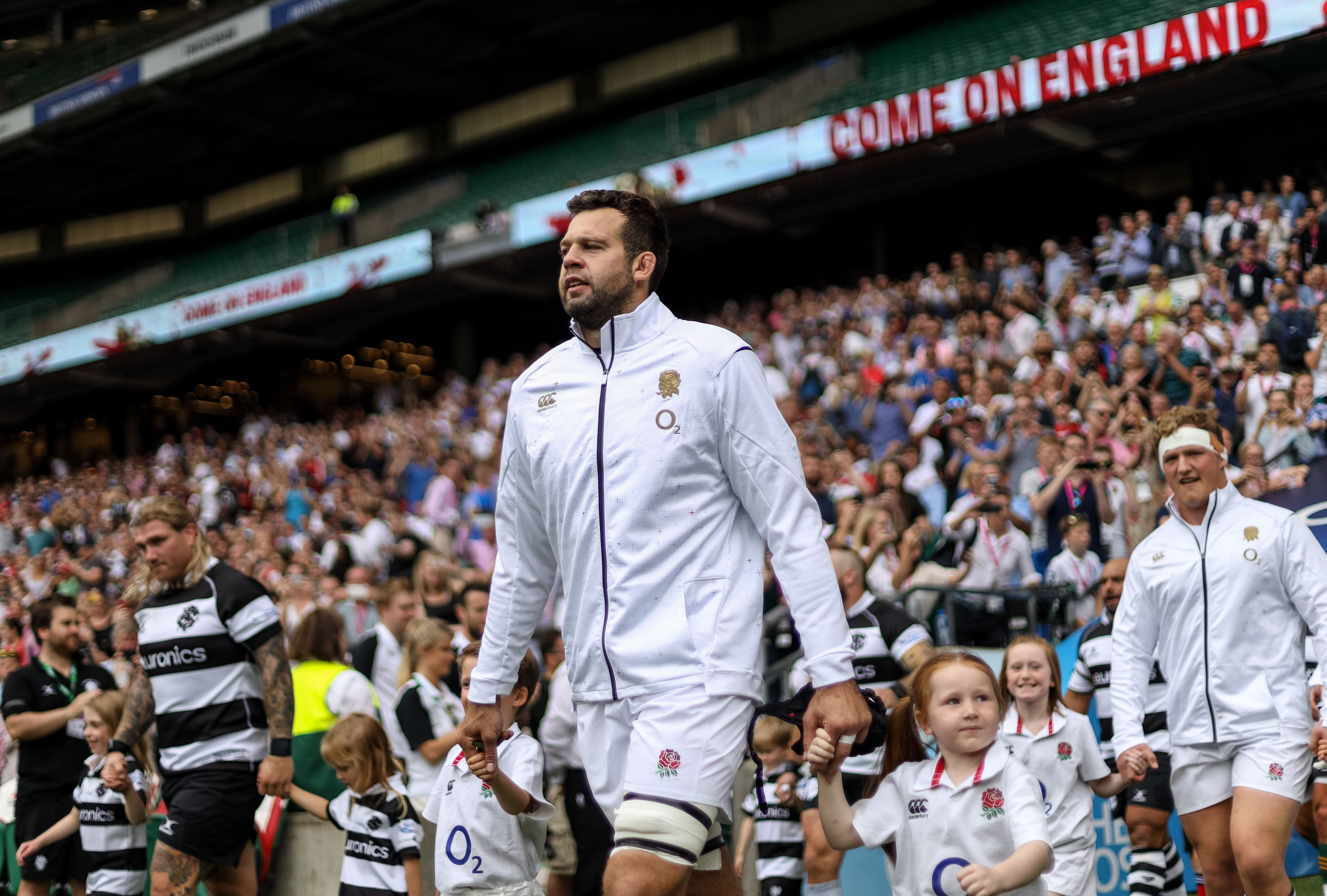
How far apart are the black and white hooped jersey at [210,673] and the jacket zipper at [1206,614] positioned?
13.1 ft

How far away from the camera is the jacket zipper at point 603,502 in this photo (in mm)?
3512

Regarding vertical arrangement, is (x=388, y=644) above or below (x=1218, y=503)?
below

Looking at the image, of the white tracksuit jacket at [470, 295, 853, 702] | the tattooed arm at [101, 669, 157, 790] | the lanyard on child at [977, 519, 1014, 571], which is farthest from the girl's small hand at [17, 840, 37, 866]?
the lanyard on child at [977, 519, 1014, 571]

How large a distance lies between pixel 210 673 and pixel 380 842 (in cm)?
111

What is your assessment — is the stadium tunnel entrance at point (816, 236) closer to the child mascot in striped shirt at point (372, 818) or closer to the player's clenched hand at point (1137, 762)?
the player's clenched hand at point (1137, 762)

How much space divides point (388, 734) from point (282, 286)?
23.1 meters

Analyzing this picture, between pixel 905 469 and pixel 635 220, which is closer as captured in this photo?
pixel 635 220

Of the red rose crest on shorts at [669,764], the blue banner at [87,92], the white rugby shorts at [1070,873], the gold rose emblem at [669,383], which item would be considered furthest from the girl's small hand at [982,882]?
the blue banner at [87,92]

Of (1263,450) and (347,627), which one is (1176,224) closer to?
(1263,450)

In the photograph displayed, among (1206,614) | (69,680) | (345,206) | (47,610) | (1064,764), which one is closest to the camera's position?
(1206,614)

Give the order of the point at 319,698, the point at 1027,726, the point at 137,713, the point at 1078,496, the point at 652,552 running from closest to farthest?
the point at 652,552 < the point at 1027,726 < the point at 137,713 < the point at 319,698 < the point at 1078,496

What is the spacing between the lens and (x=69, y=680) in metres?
7.81

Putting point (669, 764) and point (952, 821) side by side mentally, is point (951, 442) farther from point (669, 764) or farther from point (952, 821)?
point (669, 764)

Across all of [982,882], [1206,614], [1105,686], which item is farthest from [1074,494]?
[982,882]
